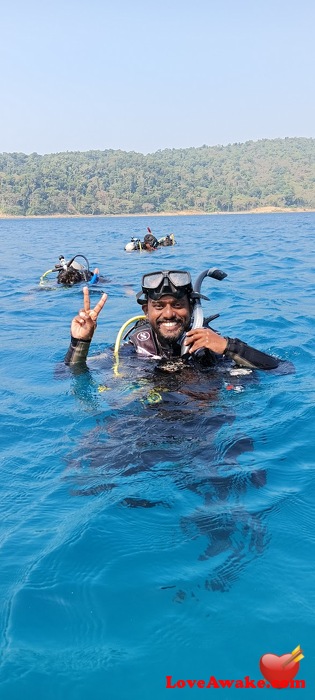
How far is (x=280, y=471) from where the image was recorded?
12.7 feet

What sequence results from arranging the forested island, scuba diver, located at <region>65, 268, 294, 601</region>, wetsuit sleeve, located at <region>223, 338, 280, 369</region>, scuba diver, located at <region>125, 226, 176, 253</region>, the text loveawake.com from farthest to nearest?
the forested island, scuba diver, located at <region>125, 226, 176, 253</region>, wetsuit sleeve, located at <region>223, 338, 280, 369</region>, scuba diver, located at <region>65, 268, 294, 601</region>, the text loveawake.com

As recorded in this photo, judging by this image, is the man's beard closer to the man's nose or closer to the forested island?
the man's nose

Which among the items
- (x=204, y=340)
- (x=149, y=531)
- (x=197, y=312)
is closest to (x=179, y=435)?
(x=204, y=340)

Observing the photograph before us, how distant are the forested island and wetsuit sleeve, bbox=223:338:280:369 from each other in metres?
110

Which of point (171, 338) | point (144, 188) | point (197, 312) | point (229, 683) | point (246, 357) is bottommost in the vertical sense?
point (229, 683)

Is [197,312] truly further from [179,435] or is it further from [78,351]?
[179,435]

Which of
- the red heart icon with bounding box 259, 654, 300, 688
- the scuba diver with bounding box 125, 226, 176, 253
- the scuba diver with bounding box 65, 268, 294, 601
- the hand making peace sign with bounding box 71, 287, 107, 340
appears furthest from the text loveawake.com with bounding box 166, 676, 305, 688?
the scuba diver with bounding box 125, 226, 176, 253

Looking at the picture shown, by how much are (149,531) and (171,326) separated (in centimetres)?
218

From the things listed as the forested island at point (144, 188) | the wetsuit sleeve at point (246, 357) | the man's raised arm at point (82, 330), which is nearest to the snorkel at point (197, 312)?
the wetsuit sleeve at point (246, 357)

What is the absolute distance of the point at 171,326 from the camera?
4.99 m

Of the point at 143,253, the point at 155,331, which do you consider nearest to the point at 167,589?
the point at 155,331

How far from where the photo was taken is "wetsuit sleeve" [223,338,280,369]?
482 cm

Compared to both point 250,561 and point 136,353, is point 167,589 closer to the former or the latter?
point 250,561

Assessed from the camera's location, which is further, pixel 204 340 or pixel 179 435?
pixel 204 340
